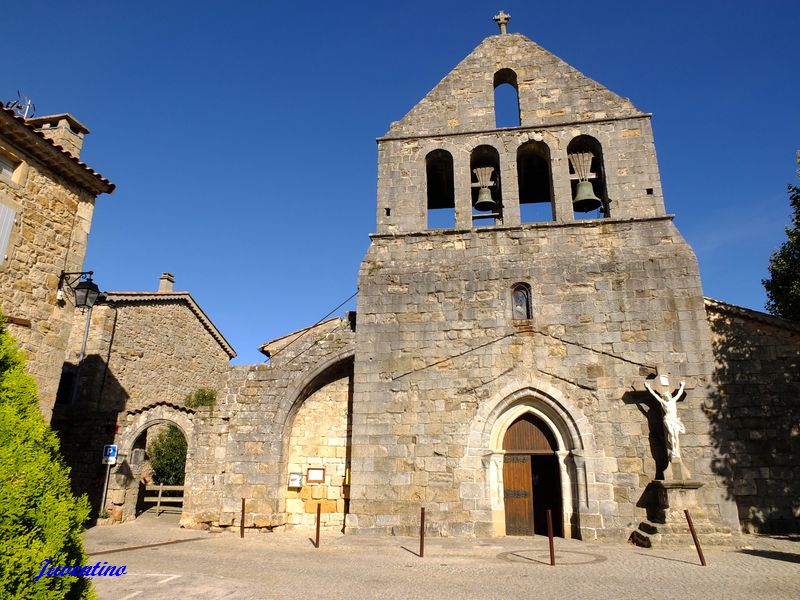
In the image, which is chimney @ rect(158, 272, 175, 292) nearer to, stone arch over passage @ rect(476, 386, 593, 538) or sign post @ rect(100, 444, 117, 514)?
sign post @ rect(100, 444, 117, 514)

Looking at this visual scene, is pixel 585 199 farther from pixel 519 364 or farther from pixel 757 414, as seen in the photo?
pixel 757 414

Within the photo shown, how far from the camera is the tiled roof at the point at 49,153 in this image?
8.48 metres

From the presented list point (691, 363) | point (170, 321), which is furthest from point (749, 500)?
point (170, 321)

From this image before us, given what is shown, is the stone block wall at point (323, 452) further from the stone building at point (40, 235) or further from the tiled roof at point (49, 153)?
the tiled roof at point (49, 153)

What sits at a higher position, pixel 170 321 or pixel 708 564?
pixel 170 321

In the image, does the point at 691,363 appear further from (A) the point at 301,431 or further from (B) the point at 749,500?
(A) the point at 301,431

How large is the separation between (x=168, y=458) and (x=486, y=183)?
13360 millimetres

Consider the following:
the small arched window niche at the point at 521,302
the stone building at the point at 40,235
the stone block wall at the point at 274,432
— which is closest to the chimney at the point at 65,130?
the stone building at the point at 40,235

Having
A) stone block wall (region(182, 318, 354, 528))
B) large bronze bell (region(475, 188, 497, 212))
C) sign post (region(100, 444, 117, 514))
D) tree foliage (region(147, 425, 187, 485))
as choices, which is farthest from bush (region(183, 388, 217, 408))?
large bronze bell (region(475, 188, 497, 212))

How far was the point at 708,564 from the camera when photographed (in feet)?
23.9

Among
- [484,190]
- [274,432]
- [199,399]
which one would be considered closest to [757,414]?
[484,190]

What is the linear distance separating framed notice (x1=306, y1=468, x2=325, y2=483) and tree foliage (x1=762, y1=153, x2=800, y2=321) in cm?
1114

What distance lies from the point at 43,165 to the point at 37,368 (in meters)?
3.53

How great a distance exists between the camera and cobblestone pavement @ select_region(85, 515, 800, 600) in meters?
5.80
